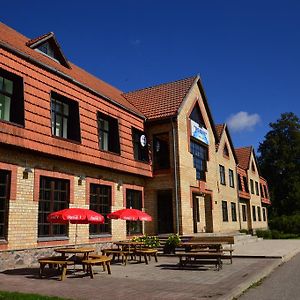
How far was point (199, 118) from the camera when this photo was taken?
26.0m

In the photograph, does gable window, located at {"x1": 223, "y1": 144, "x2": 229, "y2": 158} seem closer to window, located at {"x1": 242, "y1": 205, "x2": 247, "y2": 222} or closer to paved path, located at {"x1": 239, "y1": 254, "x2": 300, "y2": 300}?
window, located at {"x1": 242, "y1": 205, "x2": 247, "y2": 222}

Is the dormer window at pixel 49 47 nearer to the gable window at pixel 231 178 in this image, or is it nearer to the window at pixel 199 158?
the window at pixel 199 158

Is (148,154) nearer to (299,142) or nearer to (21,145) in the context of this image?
(21,145)

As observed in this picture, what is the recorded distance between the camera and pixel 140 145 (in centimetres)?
2131

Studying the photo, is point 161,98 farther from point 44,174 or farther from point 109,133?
point 44,174

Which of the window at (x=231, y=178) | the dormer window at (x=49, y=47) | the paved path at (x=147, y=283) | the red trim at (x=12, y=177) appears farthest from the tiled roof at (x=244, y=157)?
the red trim at (x=12, y=177)

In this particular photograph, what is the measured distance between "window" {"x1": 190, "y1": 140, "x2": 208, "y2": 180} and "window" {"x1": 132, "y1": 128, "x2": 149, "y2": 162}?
3.64 m

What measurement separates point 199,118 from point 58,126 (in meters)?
12.5

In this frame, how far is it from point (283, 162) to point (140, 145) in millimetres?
44651

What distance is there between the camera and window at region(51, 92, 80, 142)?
15.6 metres

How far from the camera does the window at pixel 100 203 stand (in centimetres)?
1712

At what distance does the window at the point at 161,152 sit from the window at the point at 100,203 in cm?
467

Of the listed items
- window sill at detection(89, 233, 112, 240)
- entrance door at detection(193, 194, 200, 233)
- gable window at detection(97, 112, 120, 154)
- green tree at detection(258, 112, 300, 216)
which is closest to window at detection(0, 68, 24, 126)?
gable window at detection(97, 112, 120, 154)

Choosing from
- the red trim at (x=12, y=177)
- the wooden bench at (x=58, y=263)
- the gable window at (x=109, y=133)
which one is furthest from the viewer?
the gable window at (x=109, y=133)
